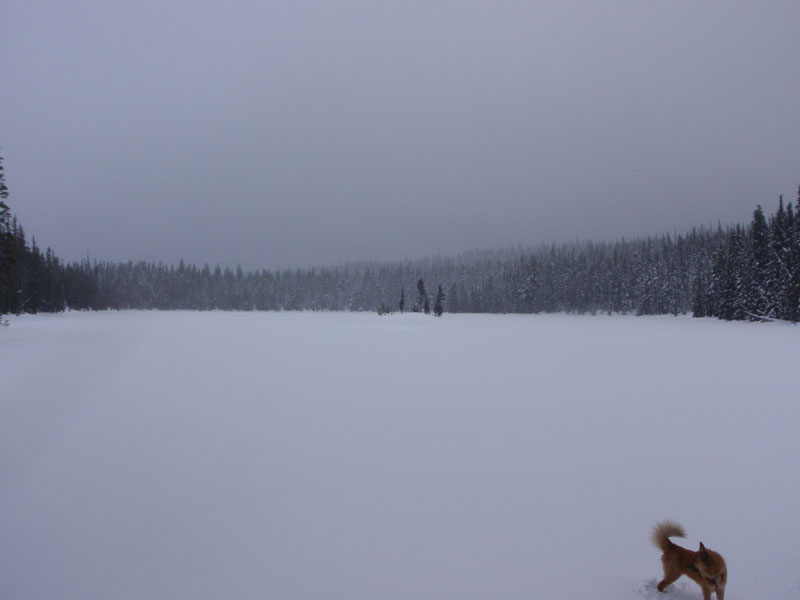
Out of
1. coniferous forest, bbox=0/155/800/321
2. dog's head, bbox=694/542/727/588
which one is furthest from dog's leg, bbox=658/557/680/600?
coniferous forest, bbox=0/155/800/321

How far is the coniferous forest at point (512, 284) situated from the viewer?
49438mm

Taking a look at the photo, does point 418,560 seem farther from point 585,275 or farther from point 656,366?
point 585,275

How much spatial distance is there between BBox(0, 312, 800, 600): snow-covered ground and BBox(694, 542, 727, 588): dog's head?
49 cm

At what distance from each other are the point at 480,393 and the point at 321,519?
7.21 m

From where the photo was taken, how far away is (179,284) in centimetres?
14538

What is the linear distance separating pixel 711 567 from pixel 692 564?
125mm

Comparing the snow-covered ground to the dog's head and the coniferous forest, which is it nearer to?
the dog's head

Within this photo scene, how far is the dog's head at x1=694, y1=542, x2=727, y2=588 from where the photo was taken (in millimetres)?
3383

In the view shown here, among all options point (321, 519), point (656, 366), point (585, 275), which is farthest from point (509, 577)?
point (585, 275)

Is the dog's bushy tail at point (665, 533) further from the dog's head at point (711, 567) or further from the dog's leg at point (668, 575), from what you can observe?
the dog's head at point (711, 567)

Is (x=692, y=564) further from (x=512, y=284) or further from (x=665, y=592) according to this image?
(x=512, y=284)

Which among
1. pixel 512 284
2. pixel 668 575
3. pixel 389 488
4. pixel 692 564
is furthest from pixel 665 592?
pixel 512 284

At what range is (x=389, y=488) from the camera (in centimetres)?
586

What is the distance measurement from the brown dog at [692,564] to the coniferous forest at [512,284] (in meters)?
41.6
